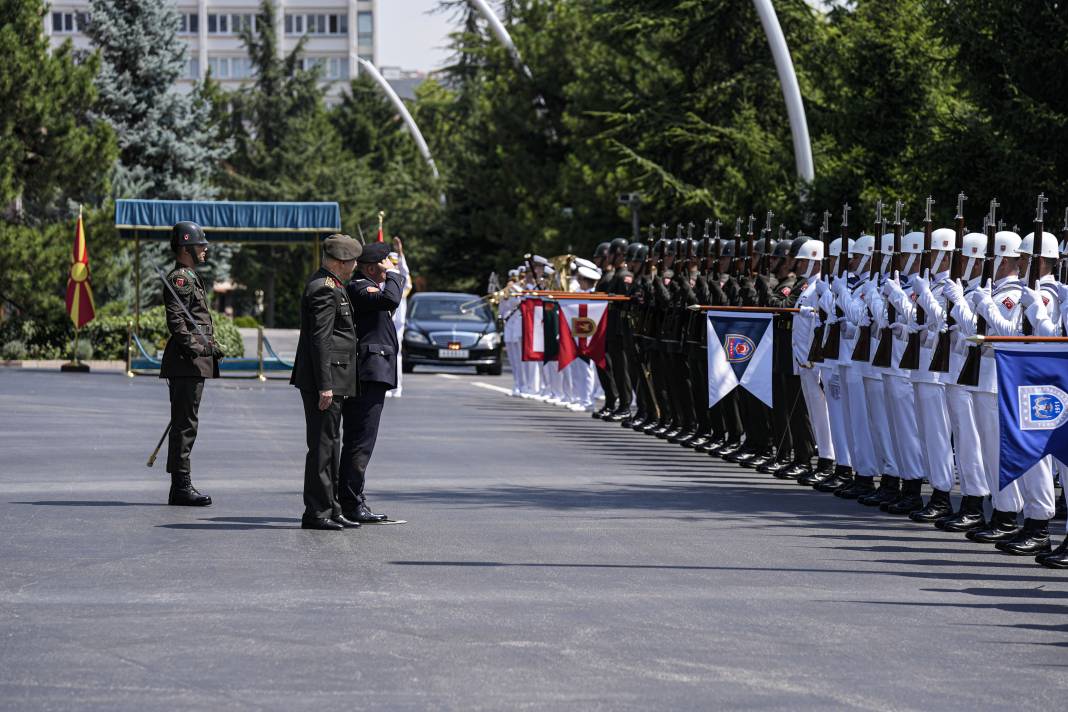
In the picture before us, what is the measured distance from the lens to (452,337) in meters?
37.0

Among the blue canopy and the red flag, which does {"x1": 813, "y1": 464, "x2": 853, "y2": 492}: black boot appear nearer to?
the blue canopy

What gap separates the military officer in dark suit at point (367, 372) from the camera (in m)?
12.6

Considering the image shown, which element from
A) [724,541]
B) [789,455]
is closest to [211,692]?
[724,541]

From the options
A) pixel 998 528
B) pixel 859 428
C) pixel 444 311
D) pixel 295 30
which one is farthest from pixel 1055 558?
pixel 295 30

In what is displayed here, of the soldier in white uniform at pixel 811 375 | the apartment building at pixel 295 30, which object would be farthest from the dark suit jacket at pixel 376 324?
the apartment building at pixel 295 30

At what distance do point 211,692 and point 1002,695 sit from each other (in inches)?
111

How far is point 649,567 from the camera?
10672 mm

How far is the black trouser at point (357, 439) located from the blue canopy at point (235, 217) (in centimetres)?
2027

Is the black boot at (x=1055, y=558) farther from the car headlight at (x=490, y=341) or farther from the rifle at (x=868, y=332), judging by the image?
the car headlight at (x=490, y=341)

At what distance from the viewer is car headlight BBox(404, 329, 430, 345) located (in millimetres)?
36812

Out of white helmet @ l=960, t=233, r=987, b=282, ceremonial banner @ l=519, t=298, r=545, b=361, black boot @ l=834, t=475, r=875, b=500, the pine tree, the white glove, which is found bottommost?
black boot @ l=834, t=475, r=875, b=500

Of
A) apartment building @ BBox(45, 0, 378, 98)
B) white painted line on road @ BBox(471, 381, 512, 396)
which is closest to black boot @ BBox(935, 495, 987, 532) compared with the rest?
white painted line on road @ BBox(471, 381, 512, 396)

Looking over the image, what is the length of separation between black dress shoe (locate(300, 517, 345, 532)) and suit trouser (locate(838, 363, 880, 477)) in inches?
164

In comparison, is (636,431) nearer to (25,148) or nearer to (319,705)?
(319,705)
